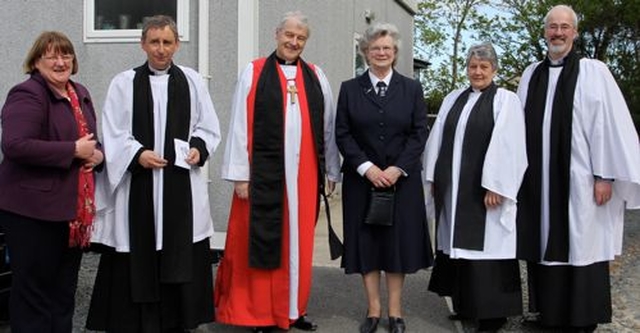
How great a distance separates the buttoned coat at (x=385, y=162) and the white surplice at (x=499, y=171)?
0.23 m

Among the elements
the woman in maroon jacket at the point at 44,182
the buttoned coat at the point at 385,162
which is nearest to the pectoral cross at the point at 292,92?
the buttoned coat at the point at 385,162

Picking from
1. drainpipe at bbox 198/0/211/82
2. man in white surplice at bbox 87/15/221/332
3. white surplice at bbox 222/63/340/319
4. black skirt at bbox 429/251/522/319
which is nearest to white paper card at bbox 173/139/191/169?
man in white surplice at bbox 87/15/221/332

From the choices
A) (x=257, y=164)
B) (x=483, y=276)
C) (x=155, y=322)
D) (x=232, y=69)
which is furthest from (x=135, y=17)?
(x=483, y=276)

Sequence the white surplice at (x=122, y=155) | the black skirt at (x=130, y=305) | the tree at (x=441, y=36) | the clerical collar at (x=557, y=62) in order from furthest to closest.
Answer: the tree at (x=441, y=36), the clerical collar at (x=557, y=62), the black skirt at (x=130, y=305), the white surplice at (x=122, y=155)

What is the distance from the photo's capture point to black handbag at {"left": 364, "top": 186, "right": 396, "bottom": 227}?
4.39 metres

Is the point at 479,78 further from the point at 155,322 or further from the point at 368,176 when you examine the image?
the point at 155,322

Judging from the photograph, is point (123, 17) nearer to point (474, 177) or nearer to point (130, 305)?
point (130, 305)

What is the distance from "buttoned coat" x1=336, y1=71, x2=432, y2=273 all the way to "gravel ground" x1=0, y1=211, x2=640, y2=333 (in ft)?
2.54

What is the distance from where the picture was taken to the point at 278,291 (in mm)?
4504

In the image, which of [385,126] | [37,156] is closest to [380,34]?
[385,126]

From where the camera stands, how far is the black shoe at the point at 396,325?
4559mm

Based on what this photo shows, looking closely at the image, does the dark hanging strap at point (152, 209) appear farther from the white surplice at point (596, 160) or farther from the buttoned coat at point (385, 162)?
the white surplice at point (596, 160)

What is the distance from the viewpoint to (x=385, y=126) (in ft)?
14.5

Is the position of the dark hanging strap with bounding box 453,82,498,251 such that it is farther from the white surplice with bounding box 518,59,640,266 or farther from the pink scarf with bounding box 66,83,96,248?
the pink scarf with bounding box 66,83,96,248
